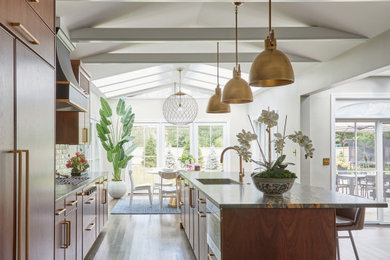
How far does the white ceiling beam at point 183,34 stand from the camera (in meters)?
3.87

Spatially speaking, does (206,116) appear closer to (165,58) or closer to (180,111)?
(180,111)

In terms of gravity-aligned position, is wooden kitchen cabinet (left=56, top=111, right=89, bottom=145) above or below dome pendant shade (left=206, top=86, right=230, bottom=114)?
below

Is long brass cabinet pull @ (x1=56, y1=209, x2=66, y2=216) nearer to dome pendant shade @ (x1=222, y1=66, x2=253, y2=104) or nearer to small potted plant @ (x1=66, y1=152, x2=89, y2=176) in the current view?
dome pendant shade @ (x1=222, y1=66, x2=253, y2=104)

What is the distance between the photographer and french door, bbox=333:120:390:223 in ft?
18.6

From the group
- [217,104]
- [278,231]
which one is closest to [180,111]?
[217,104]

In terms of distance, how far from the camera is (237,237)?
227 centimetres

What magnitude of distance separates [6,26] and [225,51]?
14.5 ft

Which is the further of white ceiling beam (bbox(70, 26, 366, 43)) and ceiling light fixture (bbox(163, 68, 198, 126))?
ceiling light fixture (bbox(163, 68, 198, 126))

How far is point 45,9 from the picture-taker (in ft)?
7.06

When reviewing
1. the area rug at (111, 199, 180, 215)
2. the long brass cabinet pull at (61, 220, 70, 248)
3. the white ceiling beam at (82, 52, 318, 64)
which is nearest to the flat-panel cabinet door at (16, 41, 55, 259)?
the long brass cabinet pull at (61, 220, 70, 248)

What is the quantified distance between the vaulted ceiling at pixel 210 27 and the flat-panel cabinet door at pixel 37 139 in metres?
1.23

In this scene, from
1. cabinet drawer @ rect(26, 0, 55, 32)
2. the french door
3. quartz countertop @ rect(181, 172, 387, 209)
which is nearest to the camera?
cabinet drawer @ rect(26, 0, 55, 32)

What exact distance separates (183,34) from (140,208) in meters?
4.30

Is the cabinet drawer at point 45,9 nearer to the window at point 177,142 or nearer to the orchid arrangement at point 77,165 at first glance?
the orchid arrangement at point 77,165
